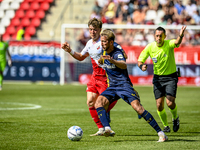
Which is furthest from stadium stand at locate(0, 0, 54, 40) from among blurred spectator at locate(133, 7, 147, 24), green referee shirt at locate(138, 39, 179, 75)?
green referee shirt at locate(138, 39, 179, 75)

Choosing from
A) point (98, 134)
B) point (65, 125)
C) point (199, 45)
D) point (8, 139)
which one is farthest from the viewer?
point (199, 45)

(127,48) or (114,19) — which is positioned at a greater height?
(114,19)

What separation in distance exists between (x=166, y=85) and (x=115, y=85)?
186 centimetres

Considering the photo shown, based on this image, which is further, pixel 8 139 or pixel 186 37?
pixel 186 37

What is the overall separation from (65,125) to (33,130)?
1023mm

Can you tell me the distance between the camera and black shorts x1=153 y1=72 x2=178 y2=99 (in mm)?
8406

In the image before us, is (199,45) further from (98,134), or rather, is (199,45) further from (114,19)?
(98,134)

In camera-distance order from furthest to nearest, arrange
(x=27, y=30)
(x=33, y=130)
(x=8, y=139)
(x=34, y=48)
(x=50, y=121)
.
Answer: (x=27, y=30) < (x=34, y=48) < (x=50, y=121) < (x=33, y=130) < (x=8, y=139)

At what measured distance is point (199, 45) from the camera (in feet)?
77.4

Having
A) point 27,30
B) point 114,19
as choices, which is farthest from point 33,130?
point 27,30

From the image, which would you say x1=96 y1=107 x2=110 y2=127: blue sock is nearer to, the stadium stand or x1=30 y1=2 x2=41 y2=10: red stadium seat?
the stadium stand

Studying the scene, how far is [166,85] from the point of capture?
8.49 m

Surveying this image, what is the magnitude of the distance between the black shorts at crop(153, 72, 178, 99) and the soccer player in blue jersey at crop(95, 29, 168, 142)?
1685 mm

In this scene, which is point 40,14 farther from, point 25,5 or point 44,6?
point 25,5
